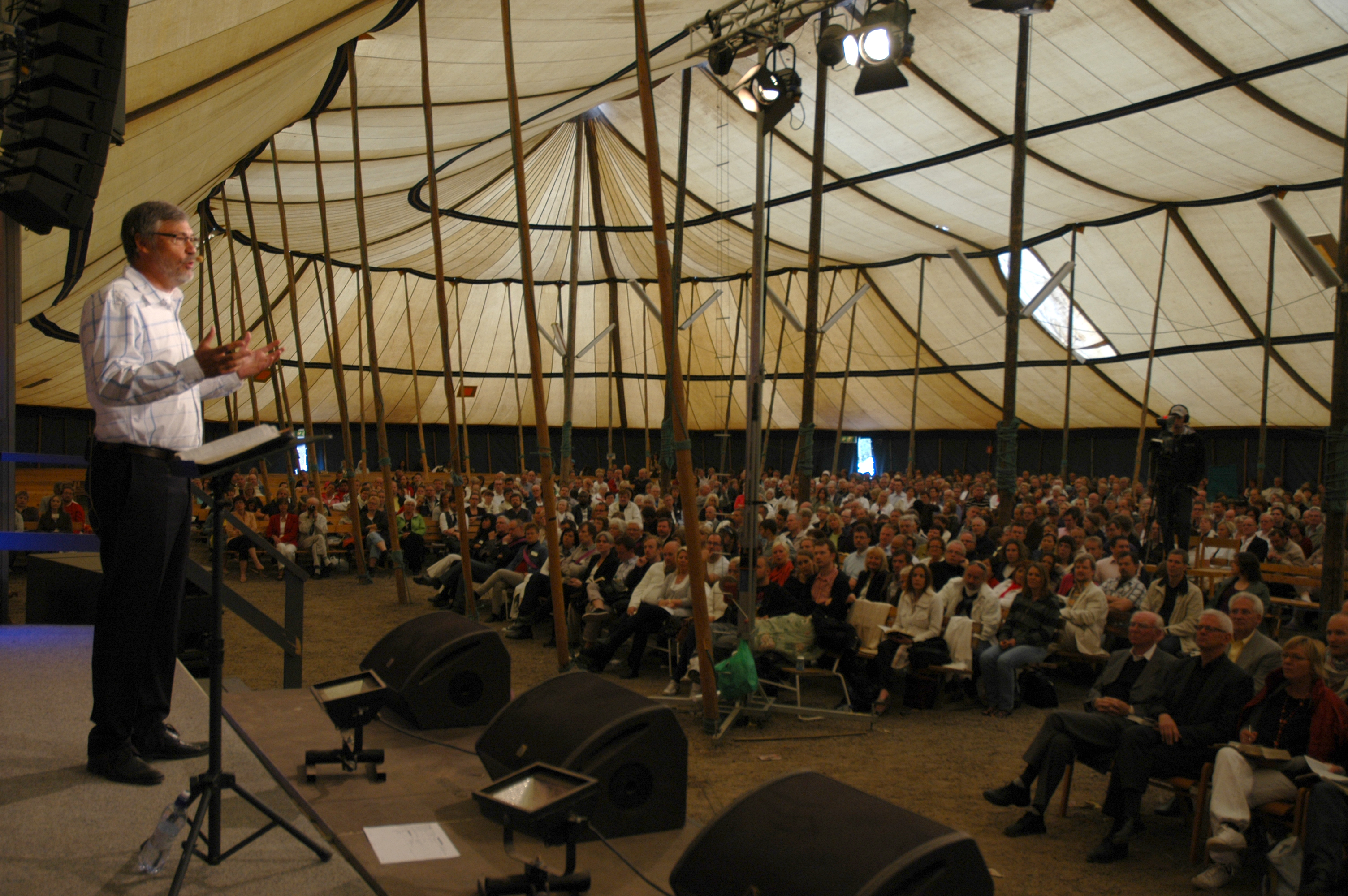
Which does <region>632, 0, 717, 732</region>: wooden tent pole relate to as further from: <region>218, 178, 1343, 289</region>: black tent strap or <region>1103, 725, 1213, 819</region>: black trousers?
<region>218, 178, 1343, 289</region>: black tent strap

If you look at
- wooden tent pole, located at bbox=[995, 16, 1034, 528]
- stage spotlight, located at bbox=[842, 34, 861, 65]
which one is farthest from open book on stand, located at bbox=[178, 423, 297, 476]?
wooden tent pole, located at bbox=[995, 16, 1034, 528]

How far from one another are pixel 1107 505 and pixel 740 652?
9.10 meters

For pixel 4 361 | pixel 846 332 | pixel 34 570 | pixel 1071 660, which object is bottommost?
pixel 1071 660

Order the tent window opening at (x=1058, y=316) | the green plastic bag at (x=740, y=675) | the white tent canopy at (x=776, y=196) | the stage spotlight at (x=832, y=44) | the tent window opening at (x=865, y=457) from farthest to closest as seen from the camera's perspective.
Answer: the tent window opening at (x=865, y=457) < the tent window opening at (x=1058, y=316) < the stage spotlight at (x=832, y=44) < the white tent canopy at (x=776, y=196) < the green plastic bag at (x=740, y=675)

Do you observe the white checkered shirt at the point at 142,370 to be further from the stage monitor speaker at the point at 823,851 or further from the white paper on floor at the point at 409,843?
the stage monitor speaker at the point at 823,851

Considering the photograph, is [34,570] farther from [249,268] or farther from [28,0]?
[249,268]

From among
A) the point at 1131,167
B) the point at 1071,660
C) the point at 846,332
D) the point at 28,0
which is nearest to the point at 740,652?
the point at 1071,660

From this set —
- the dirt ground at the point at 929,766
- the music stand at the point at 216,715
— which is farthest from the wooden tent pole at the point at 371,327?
the music stand at the point at 216,715

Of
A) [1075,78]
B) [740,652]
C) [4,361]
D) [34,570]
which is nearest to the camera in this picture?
[4,361]

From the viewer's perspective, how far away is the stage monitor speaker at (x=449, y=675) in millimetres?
3361

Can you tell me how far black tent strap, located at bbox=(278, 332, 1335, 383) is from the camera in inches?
618

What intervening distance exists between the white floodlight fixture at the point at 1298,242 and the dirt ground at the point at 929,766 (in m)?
2.85

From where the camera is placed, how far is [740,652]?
5.33 metres

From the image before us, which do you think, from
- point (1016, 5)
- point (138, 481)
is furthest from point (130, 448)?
point (1016, 5)
